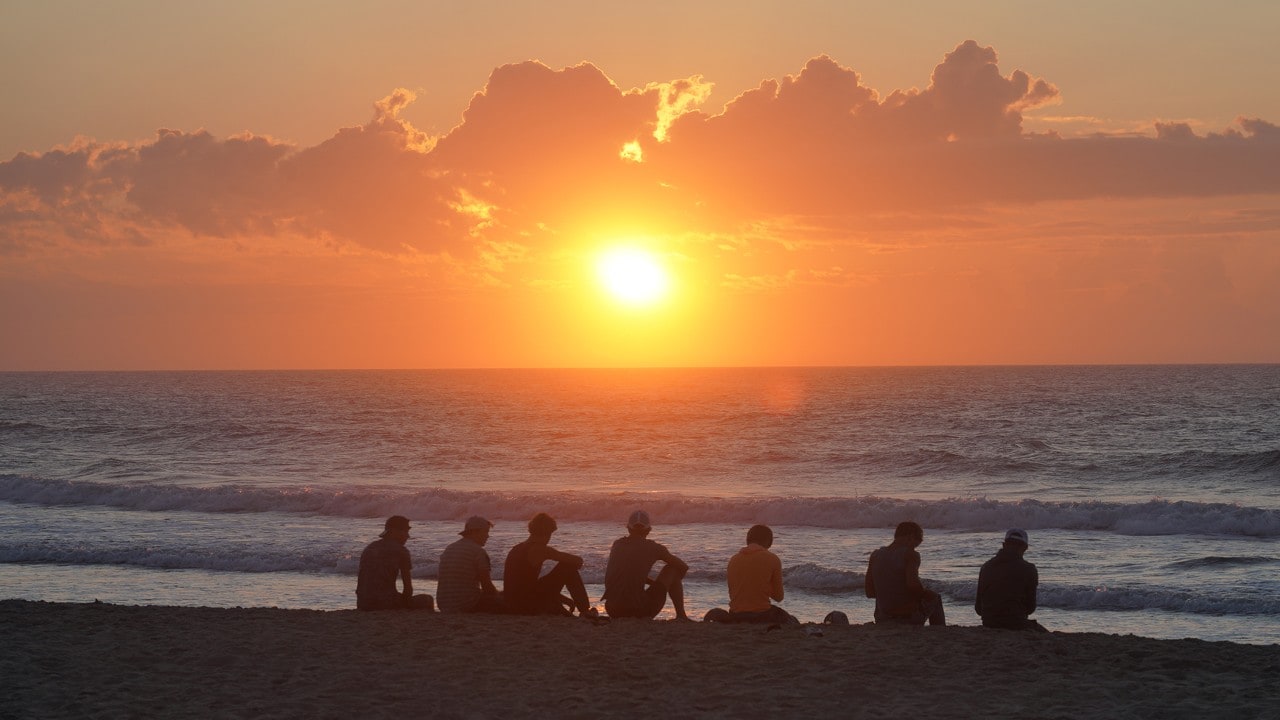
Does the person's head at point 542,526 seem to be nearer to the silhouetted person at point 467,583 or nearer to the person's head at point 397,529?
the silhouetted person at point 467,583

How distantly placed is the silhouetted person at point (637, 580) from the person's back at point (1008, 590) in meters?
3.24

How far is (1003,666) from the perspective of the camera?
9.84 metres

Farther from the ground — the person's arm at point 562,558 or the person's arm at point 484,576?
the person's arm at point 562,558

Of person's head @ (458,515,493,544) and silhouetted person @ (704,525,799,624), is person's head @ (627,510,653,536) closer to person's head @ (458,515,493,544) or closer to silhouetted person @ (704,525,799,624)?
silhouetted person @ (704,525,799,624)

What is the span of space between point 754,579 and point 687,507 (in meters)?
17.6

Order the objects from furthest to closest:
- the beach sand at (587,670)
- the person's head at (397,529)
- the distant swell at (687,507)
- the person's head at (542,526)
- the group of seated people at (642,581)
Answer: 1. the distant swell at (687,507)
2. the person's head at (397,529)
3. the person's head at (542,526)
4. the group of seated people at (642,581)
5. the beach sand at (587,670)

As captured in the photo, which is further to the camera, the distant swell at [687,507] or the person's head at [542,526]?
the distant swell at [687,507]

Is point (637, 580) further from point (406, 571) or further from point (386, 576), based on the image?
point (386, 576)

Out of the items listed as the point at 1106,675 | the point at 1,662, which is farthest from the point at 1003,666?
the point at 1,662

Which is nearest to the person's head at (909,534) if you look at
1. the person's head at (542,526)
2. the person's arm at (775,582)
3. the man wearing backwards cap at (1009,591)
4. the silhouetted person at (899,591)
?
the silhouetted person at (899,591)

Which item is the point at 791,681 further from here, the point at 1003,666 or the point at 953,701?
the point at 1003,666

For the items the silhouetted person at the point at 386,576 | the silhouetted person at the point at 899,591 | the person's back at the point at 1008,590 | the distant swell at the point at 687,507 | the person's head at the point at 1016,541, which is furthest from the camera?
the distant swell at the point at 687,507

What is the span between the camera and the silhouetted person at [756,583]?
1176 cm

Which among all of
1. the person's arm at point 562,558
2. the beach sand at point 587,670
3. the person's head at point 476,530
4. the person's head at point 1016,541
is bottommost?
the beach sand at point 587,670
